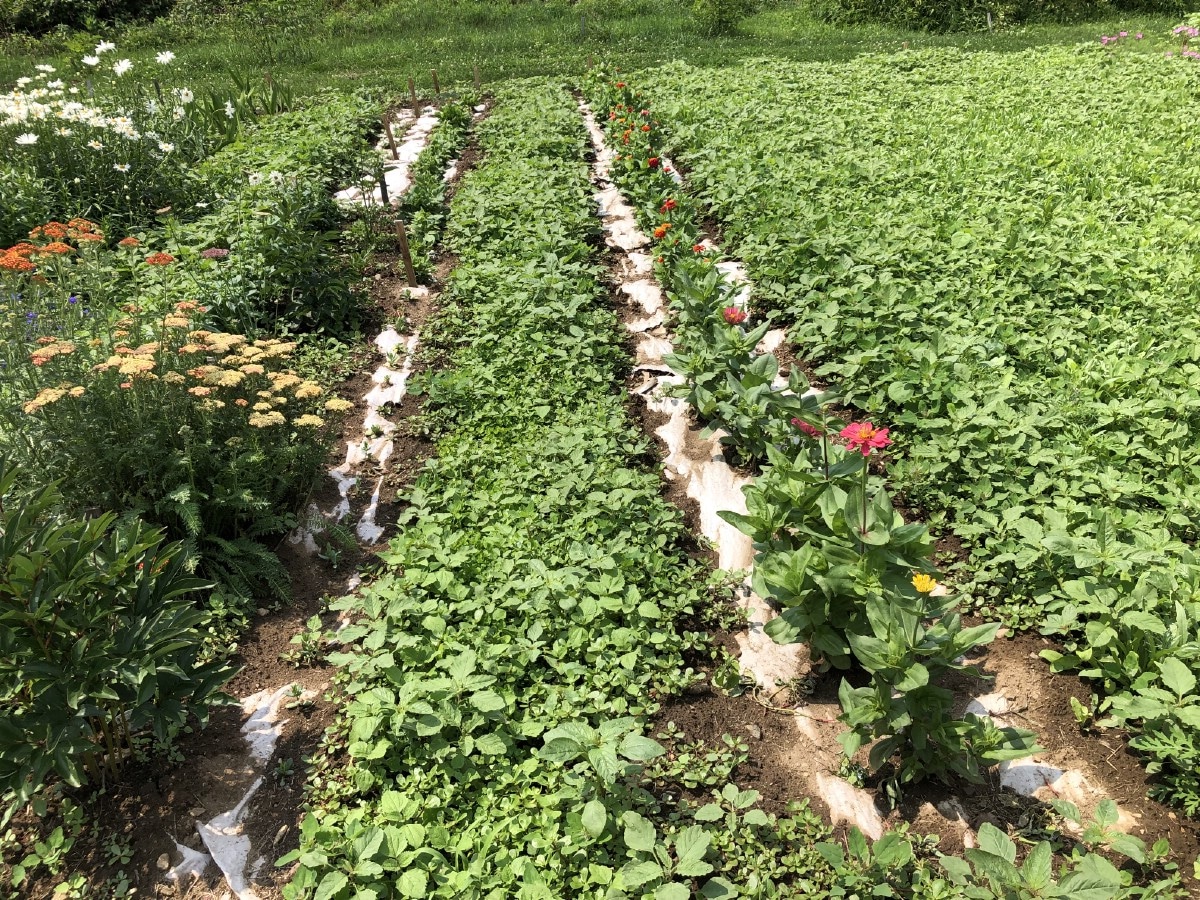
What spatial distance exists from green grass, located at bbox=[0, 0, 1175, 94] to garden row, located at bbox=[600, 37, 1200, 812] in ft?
23.7

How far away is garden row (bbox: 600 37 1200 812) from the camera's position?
9.74ft

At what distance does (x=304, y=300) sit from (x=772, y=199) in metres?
4.25

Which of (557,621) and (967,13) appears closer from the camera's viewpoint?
(557,621)

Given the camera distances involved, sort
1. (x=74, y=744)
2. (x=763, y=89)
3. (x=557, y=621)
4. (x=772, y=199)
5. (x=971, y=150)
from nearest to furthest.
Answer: (x=74, y=744), (x=557, y=621), (x=772, y=199), (x=971, y=150), (x=763, y=89)

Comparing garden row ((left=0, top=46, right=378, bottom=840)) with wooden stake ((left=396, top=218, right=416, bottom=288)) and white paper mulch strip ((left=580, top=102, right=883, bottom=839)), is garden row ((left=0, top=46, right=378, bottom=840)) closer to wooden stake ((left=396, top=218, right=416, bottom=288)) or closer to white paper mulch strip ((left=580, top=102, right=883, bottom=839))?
wooden stake ((left=396, top=218, right=416, bottom=288))

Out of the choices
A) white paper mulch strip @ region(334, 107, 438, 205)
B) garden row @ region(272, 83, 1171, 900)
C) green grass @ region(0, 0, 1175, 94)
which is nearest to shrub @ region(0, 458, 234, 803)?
garden row @ region(272, 83, 1171, 900)

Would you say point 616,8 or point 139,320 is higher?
point 616,8

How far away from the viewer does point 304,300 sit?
5.85 m

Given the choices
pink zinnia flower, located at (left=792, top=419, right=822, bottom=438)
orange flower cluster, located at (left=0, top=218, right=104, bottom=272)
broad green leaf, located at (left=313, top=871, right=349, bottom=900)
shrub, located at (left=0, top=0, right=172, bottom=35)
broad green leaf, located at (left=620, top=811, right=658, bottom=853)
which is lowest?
broad green leaf, located at (left=620, top=811, right=658, bottom=853)

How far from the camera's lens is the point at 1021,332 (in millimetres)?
4750

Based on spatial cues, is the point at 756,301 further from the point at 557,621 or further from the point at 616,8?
the point at 616,8

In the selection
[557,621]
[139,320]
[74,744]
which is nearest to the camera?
[74,744]

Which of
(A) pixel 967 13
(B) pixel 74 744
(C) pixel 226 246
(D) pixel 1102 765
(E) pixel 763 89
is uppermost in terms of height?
(A) pixel 967 13

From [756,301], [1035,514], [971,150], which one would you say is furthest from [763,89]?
[1035,514]
